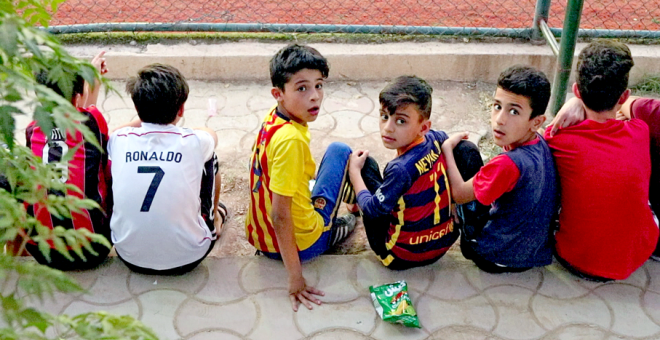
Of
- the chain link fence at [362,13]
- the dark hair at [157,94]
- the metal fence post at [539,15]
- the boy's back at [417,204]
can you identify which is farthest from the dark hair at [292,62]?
the chain link fence at [362,13]

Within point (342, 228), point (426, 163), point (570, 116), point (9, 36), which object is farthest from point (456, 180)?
point (9, 36)

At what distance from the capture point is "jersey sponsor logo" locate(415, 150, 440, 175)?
2492mm

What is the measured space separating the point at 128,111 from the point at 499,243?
2.60 metres

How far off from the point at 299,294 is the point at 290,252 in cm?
21

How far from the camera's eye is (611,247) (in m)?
2.59

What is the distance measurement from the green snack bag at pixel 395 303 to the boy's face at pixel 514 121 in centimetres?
74

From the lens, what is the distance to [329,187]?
2.73 meters

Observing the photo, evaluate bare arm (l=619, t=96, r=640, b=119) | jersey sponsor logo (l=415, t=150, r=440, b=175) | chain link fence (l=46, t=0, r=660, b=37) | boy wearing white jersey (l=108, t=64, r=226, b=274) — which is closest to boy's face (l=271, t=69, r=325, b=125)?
boy wearing white jersey (l=108, t=64, r=226, b=274)

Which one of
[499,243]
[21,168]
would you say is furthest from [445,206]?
[21,168]

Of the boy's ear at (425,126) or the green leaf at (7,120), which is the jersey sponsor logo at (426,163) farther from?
the green leaf at (7,120)

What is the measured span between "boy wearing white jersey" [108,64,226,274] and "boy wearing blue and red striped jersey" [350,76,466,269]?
27.2 inches

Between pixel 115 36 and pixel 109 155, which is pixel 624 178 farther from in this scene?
pixel 115 36

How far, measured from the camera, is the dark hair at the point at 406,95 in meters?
2.50

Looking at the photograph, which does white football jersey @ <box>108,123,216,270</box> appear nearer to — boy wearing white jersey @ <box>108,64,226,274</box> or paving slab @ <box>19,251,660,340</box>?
boy wearing white jersey @ <box>108,64,226,274</box>
